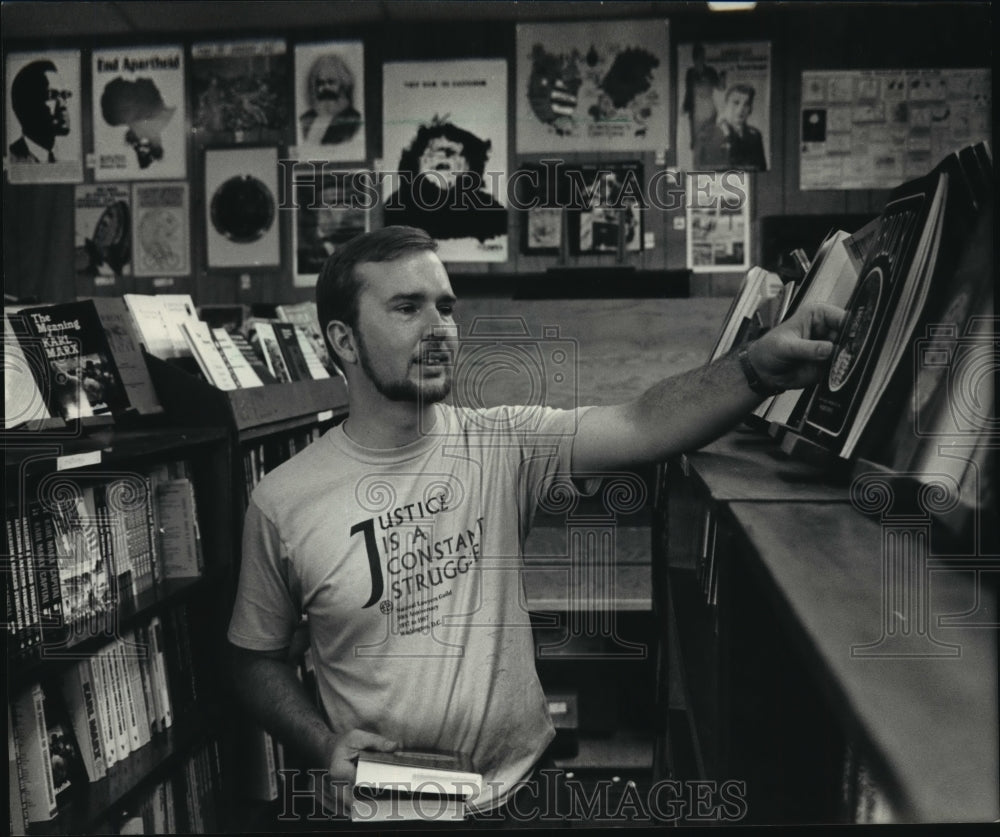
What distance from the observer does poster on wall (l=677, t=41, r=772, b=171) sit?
4.73 feet

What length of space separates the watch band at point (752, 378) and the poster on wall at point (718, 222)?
56 centimetres

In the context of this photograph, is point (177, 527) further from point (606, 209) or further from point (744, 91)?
point (744, 91)

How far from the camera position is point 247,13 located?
1.50 meters

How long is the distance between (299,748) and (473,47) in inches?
50.1

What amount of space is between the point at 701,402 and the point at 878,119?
69 centimetres

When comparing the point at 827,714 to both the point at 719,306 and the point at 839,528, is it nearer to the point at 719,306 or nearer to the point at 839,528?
the point at 839,528

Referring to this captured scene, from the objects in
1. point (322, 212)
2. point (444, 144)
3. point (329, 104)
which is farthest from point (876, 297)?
point (322, 212)

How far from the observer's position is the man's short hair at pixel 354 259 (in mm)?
1373

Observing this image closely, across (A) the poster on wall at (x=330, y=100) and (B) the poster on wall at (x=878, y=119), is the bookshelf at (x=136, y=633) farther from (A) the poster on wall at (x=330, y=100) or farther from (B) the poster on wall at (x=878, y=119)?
(B) the poster on wall at (x=878, y=119)

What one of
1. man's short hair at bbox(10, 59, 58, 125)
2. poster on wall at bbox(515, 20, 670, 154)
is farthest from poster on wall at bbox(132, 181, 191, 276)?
poster on wall at bbox(515, 20, 670, 154)

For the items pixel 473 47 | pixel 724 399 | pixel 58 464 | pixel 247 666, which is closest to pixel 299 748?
pixel 247 666

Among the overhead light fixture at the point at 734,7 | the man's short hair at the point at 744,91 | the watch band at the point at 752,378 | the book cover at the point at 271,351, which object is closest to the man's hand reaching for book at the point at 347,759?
the watch band at the point at 752,378

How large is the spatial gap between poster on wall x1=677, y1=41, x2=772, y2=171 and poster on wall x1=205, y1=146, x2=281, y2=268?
0.79 metres

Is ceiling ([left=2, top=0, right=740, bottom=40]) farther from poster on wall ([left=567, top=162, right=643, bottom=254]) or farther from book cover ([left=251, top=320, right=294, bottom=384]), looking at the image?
book cover ([left=251, top=320, right=294, bottom=384])
